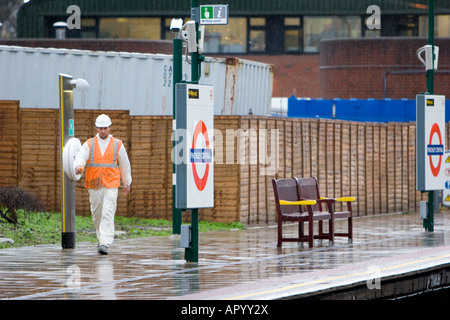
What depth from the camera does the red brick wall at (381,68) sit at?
39.5m

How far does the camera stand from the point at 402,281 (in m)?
11.8

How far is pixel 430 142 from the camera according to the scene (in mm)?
18859

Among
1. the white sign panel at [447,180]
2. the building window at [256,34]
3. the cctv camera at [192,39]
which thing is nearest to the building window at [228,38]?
the building window at [256,34]

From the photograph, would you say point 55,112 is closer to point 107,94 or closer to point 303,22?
point 107,94

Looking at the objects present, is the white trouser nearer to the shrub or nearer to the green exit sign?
the green exit sign

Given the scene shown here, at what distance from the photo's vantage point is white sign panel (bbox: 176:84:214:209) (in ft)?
42.3

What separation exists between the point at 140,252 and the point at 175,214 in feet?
10.3

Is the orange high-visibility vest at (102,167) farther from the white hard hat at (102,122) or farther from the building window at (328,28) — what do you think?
the building window at (328,28)

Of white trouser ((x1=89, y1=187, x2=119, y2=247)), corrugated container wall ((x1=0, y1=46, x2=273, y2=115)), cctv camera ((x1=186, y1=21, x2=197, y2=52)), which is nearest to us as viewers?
cctv camera ((x1=186, y1=21, x2=197, y2=52))

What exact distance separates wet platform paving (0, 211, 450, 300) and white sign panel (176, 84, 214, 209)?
0.83 meters

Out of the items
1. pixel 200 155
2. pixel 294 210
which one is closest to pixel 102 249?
pixel 200 155

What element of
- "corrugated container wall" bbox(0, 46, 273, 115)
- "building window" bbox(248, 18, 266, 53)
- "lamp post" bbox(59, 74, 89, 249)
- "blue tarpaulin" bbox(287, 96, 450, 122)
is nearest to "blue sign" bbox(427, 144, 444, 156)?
"corrugated container wall" bbox(0, 46, 273, 115)

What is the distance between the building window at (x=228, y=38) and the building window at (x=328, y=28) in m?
2.83
